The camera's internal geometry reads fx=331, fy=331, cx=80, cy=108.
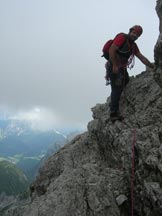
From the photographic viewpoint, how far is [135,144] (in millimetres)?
15750

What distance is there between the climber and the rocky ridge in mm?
789

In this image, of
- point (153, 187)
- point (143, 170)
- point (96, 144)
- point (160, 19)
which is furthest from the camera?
point (160, 19)

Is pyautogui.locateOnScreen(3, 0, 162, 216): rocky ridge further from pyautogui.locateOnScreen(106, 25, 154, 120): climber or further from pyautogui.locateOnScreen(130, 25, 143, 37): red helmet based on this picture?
pyautogui.locateOnScreen(130, 25, 143, 37): red helmet

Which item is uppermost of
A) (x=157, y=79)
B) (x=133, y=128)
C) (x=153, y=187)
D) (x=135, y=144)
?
(x=157, y=79)

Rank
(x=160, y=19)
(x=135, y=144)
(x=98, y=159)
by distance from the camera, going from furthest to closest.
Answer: (x=160, y=19)
(x=98, y=159)
(x=135, y=144)

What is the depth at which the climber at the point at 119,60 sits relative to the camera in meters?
17.9

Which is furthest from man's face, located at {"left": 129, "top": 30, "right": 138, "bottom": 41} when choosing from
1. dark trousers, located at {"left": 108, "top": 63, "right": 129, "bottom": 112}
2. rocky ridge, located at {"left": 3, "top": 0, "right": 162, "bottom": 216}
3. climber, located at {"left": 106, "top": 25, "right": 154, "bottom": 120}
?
dark trousers, located at {"left": 108, "top": 63, "right": 129, "bottom": 112}

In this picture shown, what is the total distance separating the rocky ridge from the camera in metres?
14.6

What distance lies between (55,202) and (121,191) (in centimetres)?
325

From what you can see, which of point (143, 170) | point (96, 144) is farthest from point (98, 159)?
point (143, 170)

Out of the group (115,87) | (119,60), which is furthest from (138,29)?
(115,87)

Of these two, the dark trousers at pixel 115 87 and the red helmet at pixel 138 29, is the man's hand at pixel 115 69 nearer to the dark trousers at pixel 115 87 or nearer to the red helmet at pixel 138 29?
the dark trousers at pixel 115 87

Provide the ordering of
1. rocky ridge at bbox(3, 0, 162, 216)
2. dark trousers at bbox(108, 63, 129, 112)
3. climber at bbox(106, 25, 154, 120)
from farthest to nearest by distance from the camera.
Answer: dark trousers at bbox(108, 63, 129, 112)
climber at bbox(106, 25, 154, 120)
rocky ridge at bbox(3, 0, 162, 216)

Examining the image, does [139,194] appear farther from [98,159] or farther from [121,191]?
[98,159]
